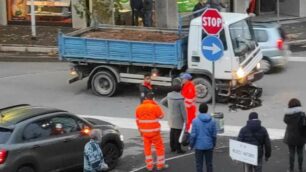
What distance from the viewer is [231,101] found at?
19.6m

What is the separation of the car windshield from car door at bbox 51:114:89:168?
1009mm

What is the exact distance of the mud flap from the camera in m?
19.2

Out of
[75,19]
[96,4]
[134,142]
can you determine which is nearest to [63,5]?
[75,19]

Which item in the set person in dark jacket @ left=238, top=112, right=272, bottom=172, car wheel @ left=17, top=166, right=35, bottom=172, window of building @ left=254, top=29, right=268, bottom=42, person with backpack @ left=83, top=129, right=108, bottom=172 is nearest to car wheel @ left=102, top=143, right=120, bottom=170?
car wheel @ left=17, top=166, right=35, bottom=172

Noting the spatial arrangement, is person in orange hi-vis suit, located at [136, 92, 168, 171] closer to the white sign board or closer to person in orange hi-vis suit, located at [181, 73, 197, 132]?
person in orange hi-vis suit, located at [181, 73, 197, 132]

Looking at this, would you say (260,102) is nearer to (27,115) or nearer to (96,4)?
(27,115)

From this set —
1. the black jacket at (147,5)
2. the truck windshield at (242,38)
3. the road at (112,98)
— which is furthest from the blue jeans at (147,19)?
the truck windshield at (242,38)

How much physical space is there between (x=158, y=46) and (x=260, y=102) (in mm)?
3272

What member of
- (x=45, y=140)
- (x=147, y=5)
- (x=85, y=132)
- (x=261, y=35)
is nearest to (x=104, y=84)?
(x=261, y=35)

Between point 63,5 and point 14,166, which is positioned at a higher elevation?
point 63,5

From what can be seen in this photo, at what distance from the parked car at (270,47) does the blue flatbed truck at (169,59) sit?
243cm

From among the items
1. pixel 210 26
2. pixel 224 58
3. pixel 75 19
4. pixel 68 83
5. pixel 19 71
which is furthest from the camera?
pixel 75 19

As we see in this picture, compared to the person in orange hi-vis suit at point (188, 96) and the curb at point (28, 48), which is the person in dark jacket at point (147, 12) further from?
the person in orange hi-vis suit at point (188, 96)

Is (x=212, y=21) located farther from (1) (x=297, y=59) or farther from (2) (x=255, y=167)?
(1) (x=297, y=59)
